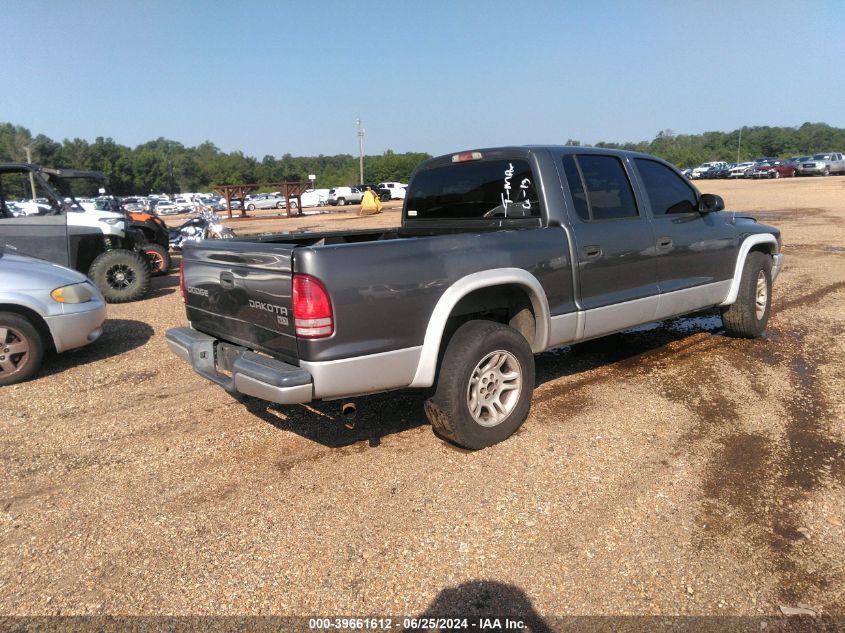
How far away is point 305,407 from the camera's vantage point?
4.70 metres

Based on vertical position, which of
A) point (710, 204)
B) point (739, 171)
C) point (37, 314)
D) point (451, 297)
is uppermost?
point (739, 171)

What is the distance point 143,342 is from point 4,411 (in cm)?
209

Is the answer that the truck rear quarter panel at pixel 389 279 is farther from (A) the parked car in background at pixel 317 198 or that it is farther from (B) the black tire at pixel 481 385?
(A) the parked car in background at pixel 317 198

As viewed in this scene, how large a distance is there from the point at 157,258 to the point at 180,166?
368 feet

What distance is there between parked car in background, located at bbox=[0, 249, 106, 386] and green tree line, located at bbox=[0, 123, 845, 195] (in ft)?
240

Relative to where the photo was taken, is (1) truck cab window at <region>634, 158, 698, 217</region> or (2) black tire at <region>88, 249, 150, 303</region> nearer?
(1) truck cab window at <region>634, 158, 698, 217</region>

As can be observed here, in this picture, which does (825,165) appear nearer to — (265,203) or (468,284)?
(265,203)

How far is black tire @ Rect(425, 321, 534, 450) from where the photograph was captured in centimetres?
366

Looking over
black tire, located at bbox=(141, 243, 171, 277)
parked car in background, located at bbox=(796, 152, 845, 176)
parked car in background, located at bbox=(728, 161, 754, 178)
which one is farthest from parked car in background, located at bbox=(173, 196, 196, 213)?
parked car in background, located at bbox=(796, 152, 845, 176)

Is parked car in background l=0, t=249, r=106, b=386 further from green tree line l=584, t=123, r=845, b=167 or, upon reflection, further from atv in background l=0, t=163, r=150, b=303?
green tree line l=584, t=123, r=845, b=167

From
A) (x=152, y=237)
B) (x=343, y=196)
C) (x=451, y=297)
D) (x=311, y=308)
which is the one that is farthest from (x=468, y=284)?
(x=343, y=196)

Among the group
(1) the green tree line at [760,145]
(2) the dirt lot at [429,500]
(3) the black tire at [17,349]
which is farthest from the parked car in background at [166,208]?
(1) the green tree line at [760,145]

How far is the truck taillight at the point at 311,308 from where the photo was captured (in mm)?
3119

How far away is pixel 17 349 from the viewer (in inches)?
210
